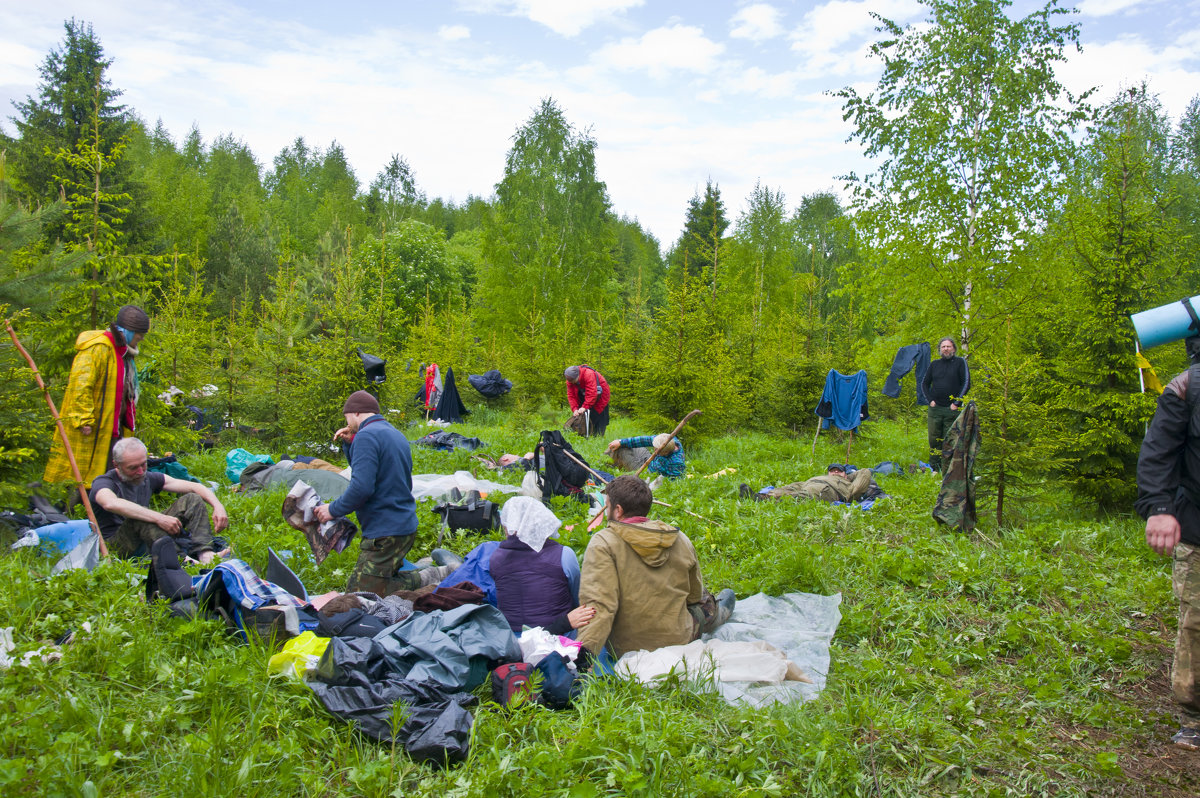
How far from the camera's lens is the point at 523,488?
26.4 feet

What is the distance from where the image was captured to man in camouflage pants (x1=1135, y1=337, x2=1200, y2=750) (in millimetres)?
3602

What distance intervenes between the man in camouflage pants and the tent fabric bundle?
15949mm

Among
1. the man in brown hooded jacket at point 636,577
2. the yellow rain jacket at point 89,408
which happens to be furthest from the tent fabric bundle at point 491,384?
the man in brown hooded jacket at point 636,577

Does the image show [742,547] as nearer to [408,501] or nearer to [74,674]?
[408,501]

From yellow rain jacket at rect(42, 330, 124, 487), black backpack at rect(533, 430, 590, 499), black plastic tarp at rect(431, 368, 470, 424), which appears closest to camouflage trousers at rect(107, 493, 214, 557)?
yellow rain jacket at rect(42, 330, 124, 487)

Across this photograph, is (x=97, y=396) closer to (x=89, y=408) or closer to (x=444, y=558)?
(x=89, y=408)

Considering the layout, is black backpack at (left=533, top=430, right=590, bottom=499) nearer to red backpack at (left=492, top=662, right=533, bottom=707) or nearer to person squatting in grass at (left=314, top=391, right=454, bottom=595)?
person squatting in grass at (left=314, top=391, right=454, bottom=595)

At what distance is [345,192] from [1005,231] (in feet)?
136

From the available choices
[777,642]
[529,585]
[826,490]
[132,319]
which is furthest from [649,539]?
[826,490]

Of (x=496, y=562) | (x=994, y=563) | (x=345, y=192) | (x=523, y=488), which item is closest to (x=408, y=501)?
(x=496, y=562)

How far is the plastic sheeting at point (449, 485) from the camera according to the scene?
25.3ft

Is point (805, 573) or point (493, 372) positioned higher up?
point (493, 372)

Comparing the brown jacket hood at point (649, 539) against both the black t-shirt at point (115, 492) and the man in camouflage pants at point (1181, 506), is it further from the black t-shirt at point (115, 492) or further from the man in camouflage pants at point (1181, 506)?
the black t-shirt at point (115, 492)

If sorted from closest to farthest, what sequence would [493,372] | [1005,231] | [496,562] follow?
[496,562]
[1005,231]
[493,372]
